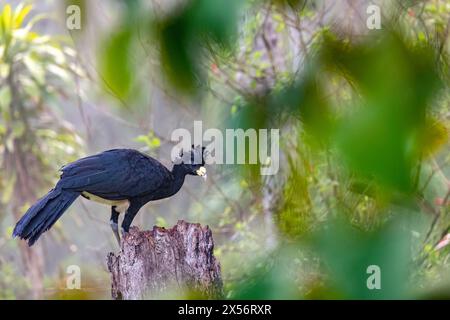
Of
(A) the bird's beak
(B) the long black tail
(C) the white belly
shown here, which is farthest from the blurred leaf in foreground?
(C) the white belly

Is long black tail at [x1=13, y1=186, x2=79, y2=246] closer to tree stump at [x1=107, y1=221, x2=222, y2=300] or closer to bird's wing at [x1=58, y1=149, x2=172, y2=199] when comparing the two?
bird's wing at [x1=58, y1=149, x2=172, y2=199]

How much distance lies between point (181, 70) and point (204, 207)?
11.1 ft

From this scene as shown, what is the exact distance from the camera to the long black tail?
4.97ft

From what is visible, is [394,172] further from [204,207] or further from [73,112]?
[73,112]

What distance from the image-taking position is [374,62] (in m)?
0.47

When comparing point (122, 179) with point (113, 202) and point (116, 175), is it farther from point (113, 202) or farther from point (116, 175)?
point (113, 202)

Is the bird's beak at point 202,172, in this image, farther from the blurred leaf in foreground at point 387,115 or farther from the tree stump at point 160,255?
the blurred leaf in foreground at point 387,115

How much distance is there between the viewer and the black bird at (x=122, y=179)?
173cm

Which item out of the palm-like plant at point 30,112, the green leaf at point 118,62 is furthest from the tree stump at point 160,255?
the palm-like plant at point 30,112

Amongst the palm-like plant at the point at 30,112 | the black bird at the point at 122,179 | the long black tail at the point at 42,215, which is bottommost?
the long black tail at the point at 42,215

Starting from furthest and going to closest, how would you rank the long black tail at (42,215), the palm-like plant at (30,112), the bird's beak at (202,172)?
the palm-like plant at (30,112) < the bird's beak at (202,172) < the long black tail at (42,215)

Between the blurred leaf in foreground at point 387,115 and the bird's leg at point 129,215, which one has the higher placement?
the blurred leaf in foreground at point 387,115

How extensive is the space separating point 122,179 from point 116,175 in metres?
0.02
